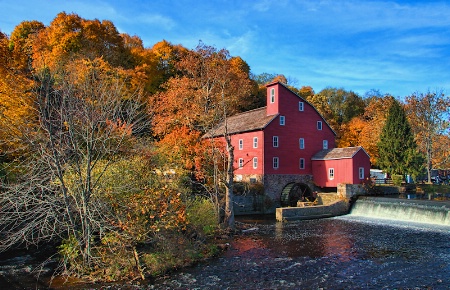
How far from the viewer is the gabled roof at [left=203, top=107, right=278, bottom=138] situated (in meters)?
34.3

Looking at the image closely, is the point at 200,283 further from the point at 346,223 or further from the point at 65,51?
the point at 65,51

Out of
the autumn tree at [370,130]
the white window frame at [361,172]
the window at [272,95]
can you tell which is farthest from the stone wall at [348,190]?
the autumn tree at [370,130]

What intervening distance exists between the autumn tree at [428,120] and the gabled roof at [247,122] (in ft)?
64.3

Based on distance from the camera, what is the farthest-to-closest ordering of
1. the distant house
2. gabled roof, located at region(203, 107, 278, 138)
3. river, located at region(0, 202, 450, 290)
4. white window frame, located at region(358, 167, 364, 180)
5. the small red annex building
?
gabled roof, located at region(203, 107, 278, 138) → the distant house → white window frame, located at region(358, 167, 364, 180) → the small red annex building → river, located at region(0, 202, 450, 290)

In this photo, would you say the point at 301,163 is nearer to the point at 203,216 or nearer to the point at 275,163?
the point at 275,163

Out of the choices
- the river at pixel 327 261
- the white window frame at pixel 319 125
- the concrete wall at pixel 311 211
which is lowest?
the river at pixel 327 261

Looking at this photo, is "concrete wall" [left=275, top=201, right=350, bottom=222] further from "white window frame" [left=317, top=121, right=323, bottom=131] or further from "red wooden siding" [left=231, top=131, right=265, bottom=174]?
"white window frame" [left=317, top=121, right=323, bottom=131]

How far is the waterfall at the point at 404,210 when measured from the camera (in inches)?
904

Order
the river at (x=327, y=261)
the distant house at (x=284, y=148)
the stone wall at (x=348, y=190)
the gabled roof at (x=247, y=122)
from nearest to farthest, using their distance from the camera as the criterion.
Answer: the river at (x=327, y=261), the stone wall at (x=348, y=190), the distant house at (x=284, y=148), the gabled roof at (x=247, y=122)

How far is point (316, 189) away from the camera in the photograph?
Answer: 3578cm

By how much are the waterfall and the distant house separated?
12.8 feet

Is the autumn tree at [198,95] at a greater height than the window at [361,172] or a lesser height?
greater

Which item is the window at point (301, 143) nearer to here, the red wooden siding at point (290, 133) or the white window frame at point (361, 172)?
the red wooden siding at point (290, 133)

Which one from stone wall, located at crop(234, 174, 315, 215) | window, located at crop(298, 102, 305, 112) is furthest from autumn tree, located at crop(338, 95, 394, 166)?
stone wall, located at crop(234, 174, 315, 215)
